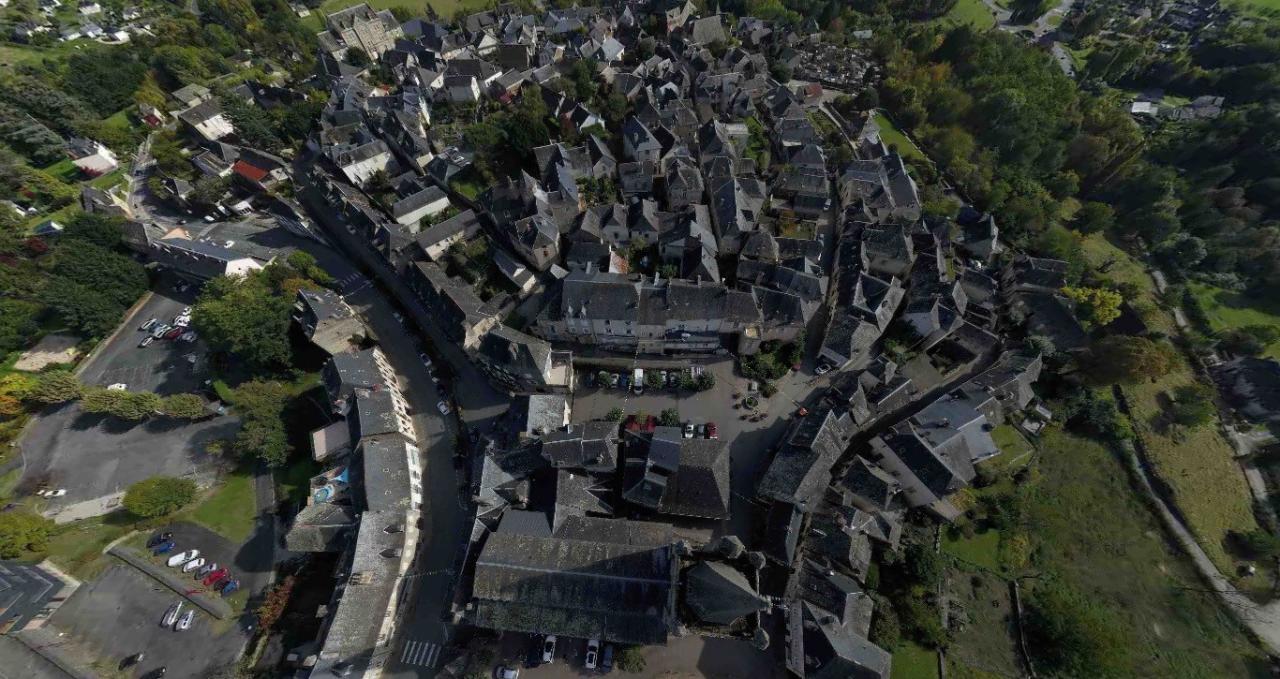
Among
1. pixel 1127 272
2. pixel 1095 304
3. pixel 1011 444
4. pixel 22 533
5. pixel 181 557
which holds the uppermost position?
pixel 1127 272

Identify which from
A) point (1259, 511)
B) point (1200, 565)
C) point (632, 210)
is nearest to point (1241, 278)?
point (1259, 511)

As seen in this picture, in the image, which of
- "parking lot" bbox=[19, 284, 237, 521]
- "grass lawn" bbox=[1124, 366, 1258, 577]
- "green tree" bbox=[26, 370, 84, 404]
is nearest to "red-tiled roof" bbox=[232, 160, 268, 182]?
"parking lot" bbox=[19, 284, 237, 521]

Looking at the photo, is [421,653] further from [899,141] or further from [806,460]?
[899,141]

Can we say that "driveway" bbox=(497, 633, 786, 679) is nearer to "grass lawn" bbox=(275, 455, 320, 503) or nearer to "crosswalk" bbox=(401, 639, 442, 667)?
"crosswalk" bbox=(401, 639, 442, 667)

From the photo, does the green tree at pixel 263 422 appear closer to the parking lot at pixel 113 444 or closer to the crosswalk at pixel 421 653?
the parking lot at pixel 113 444

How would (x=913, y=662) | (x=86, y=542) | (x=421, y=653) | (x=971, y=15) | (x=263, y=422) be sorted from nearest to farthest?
(x=913, y=662)
(x=421, y=653)
(x=86, y=542)
(x=263, y=422)
(x=971, y=15)

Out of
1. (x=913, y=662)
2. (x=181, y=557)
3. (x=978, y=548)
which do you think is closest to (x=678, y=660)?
(x=913, y=662)
